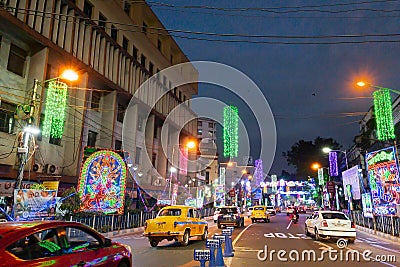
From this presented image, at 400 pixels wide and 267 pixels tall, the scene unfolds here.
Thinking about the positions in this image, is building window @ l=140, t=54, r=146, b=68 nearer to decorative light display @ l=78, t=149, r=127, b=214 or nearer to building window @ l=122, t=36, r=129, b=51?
building window @ l=122, t=36, r=129, b=51

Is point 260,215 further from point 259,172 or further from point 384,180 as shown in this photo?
point 259,172

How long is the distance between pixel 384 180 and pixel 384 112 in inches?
229

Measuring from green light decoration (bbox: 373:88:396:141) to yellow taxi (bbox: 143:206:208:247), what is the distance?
14.0 m

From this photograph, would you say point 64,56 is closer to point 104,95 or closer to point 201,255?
point 104,95

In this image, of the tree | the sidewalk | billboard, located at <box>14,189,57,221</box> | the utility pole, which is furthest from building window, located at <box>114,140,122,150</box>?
the tree

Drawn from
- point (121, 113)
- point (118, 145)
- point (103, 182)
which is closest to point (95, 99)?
point (121, 113)

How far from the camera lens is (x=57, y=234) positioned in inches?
207

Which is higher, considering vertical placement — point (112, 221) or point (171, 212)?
point (171, 212)

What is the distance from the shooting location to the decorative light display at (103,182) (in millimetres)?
20562

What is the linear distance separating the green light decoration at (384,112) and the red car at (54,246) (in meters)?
19.8

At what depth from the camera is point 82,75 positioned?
28.4 m

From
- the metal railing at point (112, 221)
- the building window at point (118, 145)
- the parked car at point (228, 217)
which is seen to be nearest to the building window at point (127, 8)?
the building window at point (118, 145)

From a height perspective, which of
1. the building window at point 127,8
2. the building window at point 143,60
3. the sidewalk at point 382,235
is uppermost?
the building window at point 127,8

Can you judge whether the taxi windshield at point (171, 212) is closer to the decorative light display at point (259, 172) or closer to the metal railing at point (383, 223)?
the metal railing at point (383, 223)
